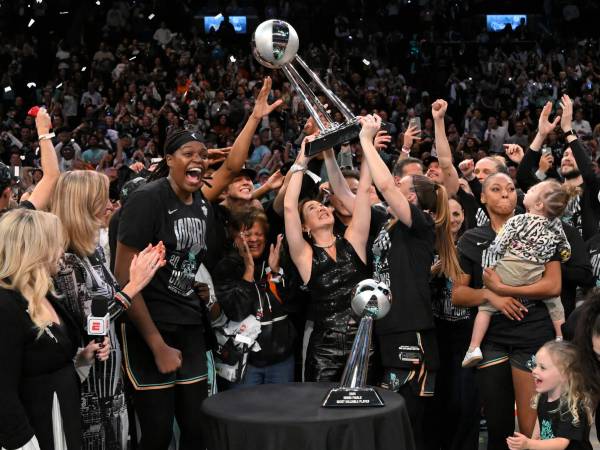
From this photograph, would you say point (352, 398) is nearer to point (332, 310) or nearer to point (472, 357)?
point (332, 310)

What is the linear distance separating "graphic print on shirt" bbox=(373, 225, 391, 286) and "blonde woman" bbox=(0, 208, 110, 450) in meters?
1.69

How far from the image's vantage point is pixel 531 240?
178 inches

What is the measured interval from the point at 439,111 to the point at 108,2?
16.5 metres

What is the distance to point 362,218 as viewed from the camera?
15.2 feet

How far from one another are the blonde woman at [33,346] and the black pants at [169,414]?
82cm

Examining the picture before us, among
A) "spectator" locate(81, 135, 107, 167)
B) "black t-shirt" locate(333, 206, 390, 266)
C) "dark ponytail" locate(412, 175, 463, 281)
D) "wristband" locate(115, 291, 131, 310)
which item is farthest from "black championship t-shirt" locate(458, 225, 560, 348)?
"spectator" locate(81, 135, 107, 167)

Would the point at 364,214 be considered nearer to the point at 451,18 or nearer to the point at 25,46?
the point at 25,46

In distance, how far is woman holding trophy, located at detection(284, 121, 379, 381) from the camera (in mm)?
4523

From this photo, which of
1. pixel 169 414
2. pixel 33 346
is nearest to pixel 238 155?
pixel 169 414

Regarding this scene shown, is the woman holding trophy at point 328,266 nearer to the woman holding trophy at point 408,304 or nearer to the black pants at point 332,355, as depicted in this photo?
the black pants at point 332,355

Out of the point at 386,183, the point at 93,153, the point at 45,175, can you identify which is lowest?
the point at 386,183

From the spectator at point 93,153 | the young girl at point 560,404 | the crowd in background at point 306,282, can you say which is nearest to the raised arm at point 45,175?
the crowd in background at point 306,282

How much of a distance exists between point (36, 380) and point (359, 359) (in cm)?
118

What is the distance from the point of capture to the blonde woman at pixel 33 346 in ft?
10.0
